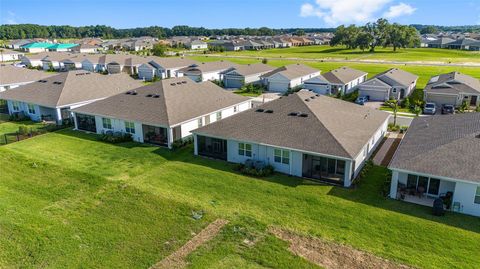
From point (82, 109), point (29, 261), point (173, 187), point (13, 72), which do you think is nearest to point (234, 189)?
point (173, 187)

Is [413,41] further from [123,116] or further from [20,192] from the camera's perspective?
[20,192]

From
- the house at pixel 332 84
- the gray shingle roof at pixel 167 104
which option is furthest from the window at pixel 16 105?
the house at pixel 332 84

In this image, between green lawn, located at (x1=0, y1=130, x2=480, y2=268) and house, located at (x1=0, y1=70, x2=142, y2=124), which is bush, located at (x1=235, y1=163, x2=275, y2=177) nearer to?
green lawn, located at (x1=0, y1=130, x2=480, y2=268)

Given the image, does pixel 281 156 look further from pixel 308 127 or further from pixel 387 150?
pixel 387 150

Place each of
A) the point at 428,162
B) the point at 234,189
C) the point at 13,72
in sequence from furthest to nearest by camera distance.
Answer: the point at 13,72 → the point at 234,189 → the point at 428,162

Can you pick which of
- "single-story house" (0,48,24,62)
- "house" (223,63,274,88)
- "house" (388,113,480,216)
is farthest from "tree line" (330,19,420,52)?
"single-story house" (0,48,24,62)

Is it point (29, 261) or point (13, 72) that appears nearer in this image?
point (29, 261)
